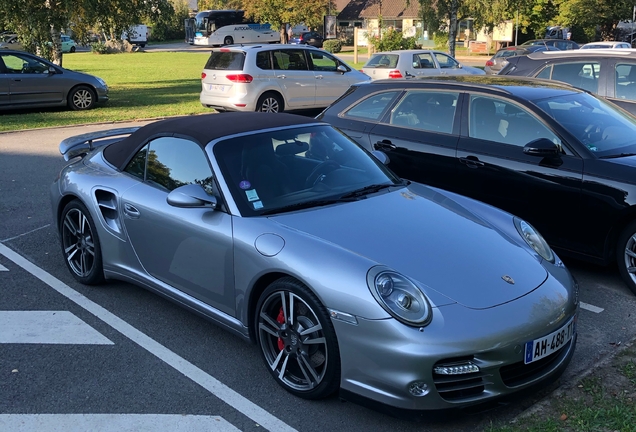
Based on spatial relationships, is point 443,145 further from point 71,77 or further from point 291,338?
point 71,77

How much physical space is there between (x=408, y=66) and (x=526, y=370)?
18.2 metres

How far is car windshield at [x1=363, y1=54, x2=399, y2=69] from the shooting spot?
21.1m

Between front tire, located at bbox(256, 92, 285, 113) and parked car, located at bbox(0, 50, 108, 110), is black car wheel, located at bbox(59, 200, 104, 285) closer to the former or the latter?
front tire, located at bbox(256, 92, 285, 113)

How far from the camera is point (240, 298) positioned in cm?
413

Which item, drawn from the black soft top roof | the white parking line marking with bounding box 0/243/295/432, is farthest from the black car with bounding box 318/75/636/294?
the white parking line marking with bounding box 0/243/295/432

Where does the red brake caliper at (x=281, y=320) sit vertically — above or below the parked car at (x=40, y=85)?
below

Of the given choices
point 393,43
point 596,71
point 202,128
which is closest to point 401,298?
point 202,128

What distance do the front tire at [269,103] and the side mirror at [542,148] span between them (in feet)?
34.7

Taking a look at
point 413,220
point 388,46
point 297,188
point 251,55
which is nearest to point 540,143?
point 413,220

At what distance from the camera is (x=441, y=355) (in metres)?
3.33

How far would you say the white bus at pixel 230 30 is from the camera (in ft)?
196

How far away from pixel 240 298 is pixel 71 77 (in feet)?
48.9

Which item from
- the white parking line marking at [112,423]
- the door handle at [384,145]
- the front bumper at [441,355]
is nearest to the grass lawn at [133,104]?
the door handle at [384,145]

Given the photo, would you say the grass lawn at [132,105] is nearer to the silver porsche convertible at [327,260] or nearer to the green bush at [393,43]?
the silver porsche convertible at [327,260]
